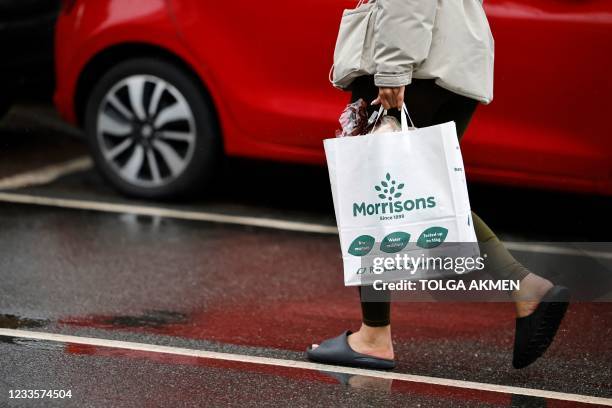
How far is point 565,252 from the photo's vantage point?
6270 millimetres

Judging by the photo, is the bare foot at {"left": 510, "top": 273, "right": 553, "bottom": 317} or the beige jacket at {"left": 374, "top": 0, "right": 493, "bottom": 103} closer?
the beige jacket at {"left": 374, "top": 0, "right": 493, "bottom": 103}

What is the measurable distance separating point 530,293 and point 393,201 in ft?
2.25

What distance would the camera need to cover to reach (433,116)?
4215mm

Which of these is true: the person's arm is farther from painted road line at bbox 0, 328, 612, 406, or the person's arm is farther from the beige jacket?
painted road line at bbox 0, 328, 612, 406

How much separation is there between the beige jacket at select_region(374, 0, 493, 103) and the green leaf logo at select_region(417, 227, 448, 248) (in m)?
0.47

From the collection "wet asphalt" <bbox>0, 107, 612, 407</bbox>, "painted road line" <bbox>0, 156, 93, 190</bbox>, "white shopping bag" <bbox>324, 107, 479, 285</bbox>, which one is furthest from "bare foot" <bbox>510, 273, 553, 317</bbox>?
"painted road line" <bbox>0, 156, 93, 190</bbox>

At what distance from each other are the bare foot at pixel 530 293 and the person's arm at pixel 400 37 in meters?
0.90

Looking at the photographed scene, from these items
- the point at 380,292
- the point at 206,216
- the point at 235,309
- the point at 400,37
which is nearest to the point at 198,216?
the point at 206,216

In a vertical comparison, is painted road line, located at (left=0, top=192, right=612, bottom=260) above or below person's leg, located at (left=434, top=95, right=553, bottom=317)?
above

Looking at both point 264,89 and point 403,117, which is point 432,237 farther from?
point 264,89

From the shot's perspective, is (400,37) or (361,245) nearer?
(400,37)

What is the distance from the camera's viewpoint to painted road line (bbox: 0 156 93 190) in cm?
744

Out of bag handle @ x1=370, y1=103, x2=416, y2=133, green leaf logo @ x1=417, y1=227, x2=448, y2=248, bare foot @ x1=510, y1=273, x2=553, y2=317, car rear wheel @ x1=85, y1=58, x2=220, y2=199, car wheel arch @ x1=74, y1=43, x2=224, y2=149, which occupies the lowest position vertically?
bare foot @ x1=510, y1=273, x2=553, y2=317

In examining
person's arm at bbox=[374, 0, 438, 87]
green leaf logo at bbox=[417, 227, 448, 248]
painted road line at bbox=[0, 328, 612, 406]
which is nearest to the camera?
person's arm at bbox=[374, 0, 438, 87]
